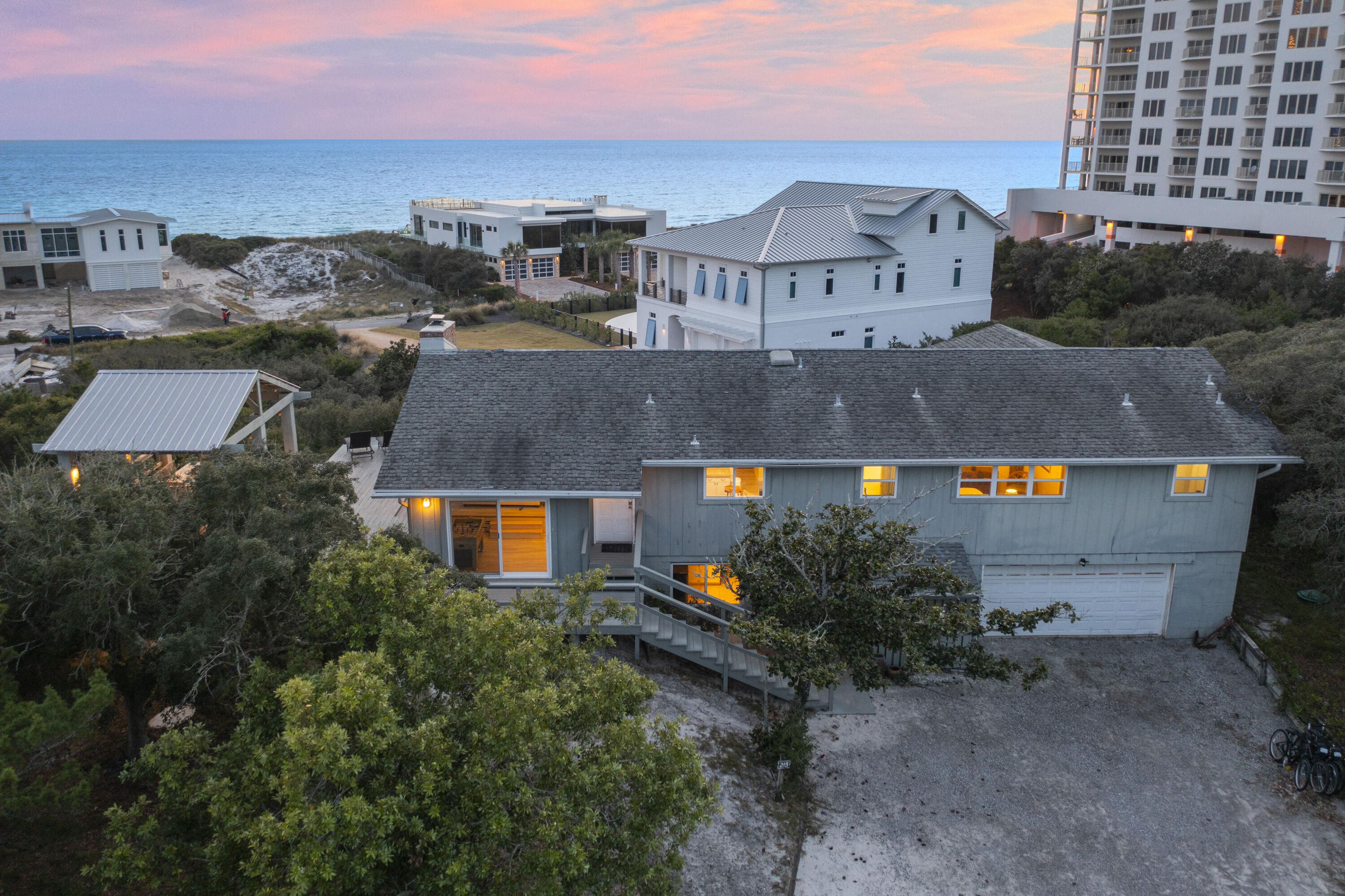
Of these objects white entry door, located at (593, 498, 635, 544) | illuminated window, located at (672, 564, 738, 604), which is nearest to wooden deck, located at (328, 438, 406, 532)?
white entry door, located at (593, 498, 635, 544)

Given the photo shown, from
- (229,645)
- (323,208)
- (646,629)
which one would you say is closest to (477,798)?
(229,645)

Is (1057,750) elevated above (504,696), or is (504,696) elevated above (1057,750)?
(504,696)

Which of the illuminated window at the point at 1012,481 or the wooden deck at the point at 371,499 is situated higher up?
the illuminated window at the point at 1012,481

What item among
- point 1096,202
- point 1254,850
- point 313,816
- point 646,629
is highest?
point 1096,202

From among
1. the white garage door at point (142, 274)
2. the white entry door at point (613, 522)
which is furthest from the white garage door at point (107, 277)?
the white entry door at point (613, 522)

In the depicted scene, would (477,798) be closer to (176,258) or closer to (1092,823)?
(1092,823)

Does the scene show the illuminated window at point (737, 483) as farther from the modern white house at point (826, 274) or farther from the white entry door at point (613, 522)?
the modern white house at point (826, 274)
